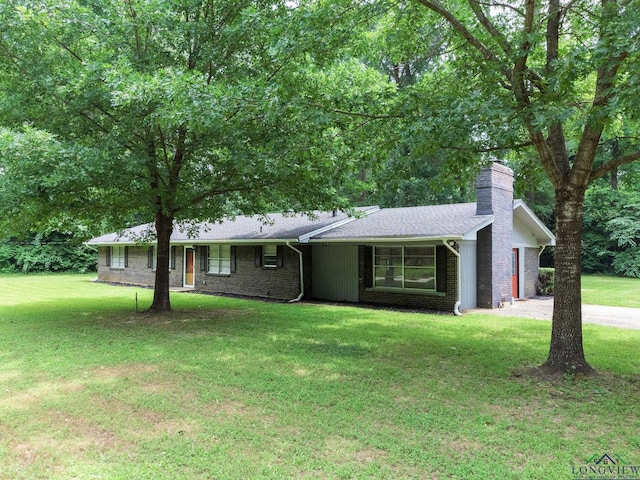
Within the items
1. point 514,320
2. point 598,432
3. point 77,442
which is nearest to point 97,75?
point 77,442

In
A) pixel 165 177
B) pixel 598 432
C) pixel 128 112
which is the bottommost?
pixel 598 432

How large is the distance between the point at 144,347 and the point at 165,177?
438 cm

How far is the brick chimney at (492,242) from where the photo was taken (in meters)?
13.5

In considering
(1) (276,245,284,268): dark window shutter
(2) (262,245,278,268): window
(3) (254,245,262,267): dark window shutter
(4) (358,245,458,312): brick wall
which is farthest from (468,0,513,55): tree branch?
(3) (254,245,262,267): dark window shutter

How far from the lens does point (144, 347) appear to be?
810 cm

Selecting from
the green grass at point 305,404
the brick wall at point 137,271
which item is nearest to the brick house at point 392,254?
the brick wall at point 137,271

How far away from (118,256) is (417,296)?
56.8 ft

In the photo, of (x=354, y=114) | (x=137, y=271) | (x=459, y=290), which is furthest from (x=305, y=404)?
(x=137, y=271)

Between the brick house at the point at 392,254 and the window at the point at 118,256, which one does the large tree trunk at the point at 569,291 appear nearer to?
the brick house at the point at 392,254

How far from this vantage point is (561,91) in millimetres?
5215

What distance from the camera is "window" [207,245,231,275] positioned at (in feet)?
59.3

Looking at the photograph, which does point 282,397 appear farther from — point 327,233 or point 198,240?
point 198,240

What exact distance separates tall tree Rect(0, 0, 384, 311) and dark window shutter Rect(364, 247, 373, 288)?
379cm

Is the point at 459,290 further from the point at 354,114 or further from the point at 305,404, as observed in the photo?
the point at 305,404
